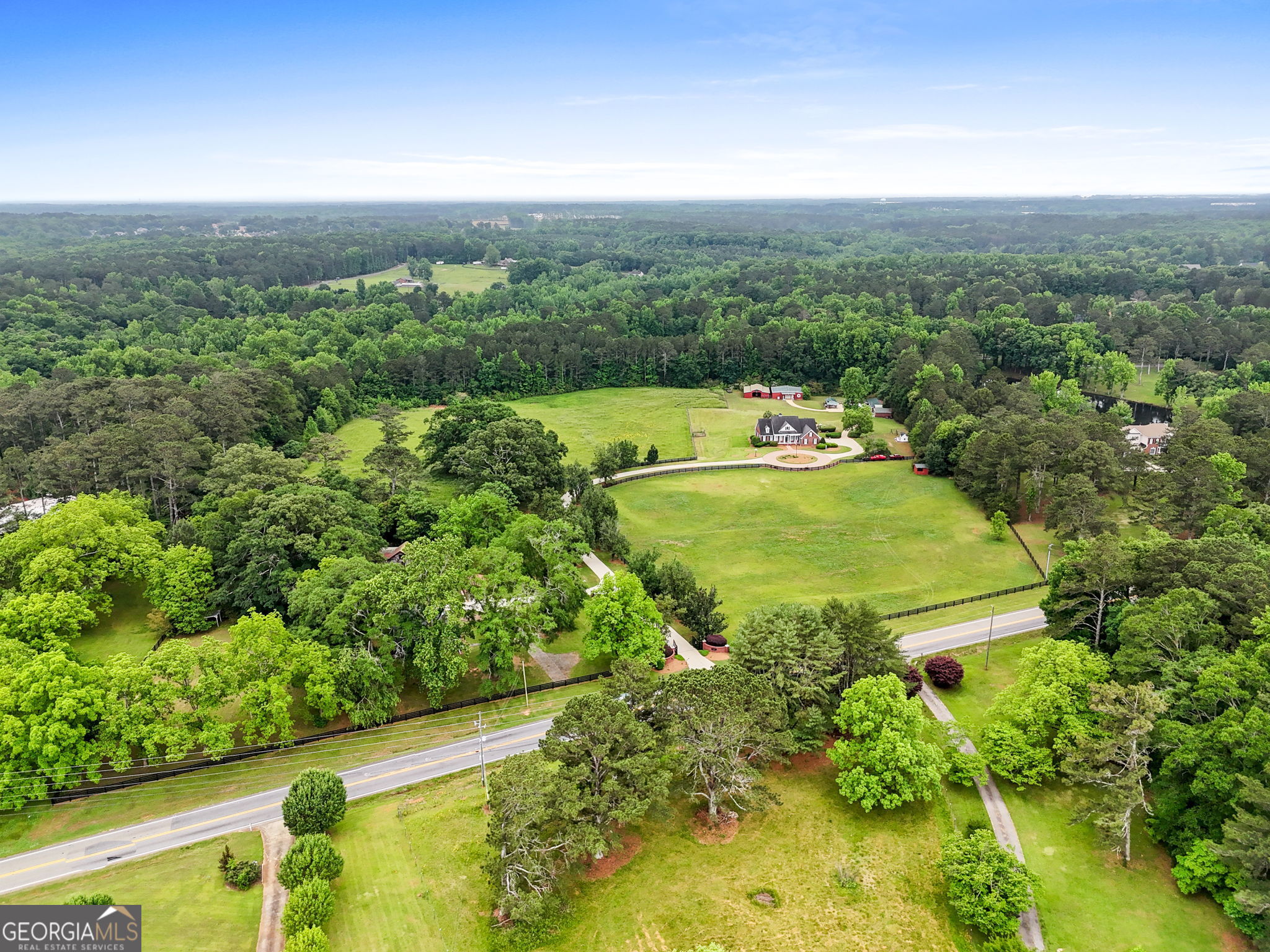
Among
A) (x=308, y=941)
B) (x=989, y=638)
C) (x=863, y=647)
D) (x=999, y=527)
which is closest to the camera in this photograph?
(x=308, y=941)

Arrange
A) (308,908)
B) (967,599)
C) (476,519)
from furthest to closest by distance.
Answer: (476,519) → (967,599) → (308,908)

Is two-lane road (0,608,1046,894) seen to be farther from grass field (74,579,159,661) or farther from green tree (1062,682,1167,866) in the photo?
green tree (1062,682,1167,866)

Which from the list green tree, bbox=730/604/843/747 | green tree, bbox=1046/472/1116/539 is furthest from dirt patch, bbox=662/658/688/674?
green tree, bbox=1046/472/1116/539

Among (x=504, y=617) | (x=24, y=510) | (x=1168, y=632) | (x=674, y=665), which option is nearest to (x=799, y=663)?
(x=674, y=665)

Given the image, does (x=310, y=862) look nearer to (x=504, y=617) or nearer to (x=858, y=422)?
(x=504, y=617)

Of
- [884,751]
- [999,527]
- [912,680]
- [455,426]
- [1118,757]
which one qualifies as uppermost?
[455,426]

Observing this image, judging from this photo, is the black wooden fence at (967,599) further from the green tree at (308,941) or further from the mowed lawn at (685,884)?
the green tree at (308,941)
